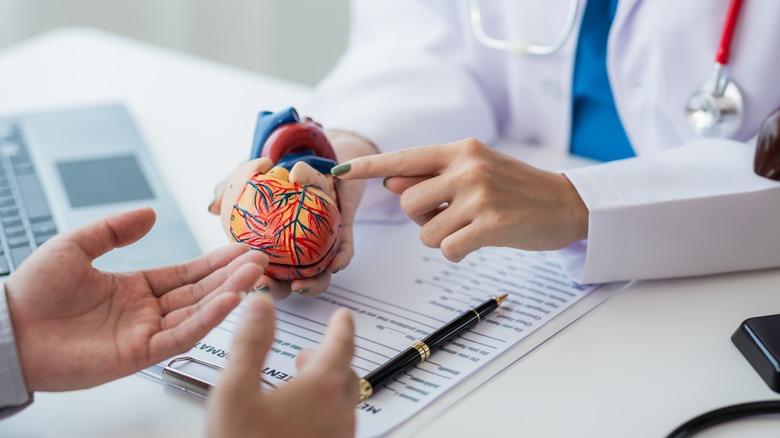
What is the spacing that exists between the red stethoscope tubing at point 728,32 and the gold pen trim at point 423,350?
0.46 metres

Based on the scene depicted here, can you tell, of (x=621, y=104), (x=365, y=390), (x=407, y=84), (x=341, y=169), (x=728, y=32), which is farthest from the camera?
(x=407, y=84)

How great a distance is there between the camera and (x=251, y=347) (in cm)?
49

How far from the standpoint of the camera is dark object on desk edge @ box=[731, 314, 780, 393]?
64 cm

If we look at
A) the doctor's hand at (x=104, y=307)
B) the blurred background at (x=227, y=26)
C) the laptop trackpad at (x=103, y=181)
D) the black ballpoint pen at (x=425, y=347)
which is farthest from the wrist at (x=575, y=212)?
the blurred background at (x=227, y=26)

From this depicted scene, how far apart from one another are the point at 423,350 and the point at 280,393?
21 centimetres

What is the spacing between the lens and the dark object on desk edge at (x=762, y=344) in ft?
2.09

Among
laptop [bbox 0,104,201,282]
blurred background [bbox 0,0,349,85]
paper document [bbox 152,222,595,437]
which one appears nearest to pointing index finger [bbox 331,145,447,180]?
paper document [bbox 152,222,595,437]

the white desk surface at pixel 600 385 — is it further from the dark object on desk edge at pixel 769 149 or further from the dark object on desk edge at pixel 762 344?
the dark object on desk edge at pixel 769 149

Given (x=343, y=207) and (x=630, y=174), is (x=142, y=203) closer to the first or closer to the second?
(x=343, y=207)

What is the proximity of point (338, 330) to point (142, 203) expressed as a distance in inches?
20.1

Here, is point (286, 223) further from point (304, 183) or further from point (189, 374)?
point (189, 374)

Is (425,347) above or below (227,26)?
below

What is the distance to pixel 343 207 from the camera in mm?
796

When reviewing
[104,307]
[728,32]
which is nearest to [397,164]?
[104,307]
